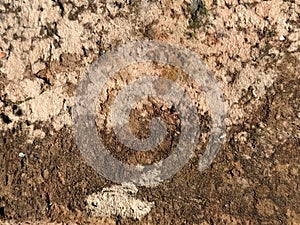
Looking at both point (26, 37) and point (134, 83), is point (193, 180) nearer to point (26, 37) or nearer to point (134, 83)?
point (134, 83)

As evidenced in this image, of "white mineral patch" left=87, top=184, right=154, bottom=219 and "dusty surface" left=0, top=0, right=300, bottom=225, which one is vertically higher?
"dusty surface" left=0, top=0, right=300, bottom=225

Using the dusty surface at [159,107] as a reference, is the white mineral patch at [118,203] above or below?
below

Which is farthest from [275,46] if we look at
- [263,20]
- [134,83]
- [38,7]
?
[38,7]

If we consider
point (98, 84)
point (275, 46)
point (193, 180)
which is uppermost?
point (275, 46)
